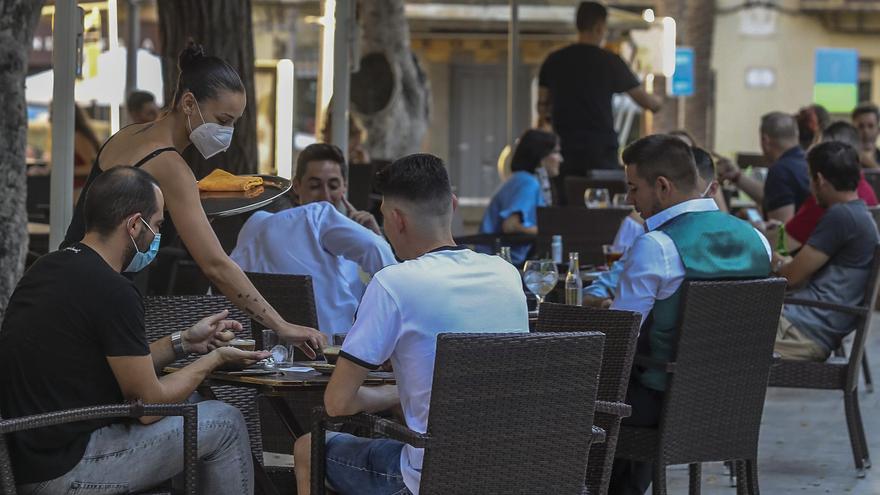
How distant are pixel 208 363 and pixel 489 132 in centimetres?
2765

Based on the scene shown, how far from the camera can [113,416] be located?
4.39 m

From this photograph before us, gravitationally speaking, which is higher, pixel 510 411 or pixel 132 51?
pixel 132 51

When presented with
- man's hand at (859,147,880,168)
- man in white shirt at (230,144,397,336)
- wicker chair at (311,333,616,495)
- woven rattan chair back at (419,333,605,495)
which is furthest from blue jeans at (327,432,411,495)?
man's hand at (859,147,880,168)

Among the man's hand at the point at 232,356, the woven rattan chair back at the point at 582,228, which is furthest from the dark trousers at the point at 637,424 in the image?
the woven rattan chair back at the point at 582,228

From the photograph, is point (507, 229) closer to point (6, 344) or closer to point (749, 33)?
point (6, 344)

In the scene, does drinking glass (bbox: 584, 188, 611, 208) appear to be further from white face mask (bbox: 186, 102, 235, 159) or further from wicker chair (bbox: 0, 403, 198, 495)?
wicker chair (bbox: 0, 403, 198, 495)

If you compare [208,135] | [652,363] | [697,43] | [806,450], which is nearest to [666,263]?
[652,363]

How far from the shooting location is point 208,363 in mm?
4664

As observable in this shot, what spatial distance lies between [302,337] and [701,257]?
1.56 meters

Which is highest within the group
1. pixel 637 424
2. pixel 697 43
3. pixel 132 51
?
pixel 697 43

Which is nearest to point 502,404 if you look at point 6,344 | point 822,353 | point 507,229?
point 6,344

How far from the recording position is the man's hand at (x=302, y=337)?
5.00 meters

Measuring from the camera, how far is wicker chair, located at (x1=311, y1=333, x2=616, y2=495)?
404 centimetres

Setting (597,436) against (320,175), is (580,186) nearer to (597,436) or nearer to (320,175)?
(320,175)
